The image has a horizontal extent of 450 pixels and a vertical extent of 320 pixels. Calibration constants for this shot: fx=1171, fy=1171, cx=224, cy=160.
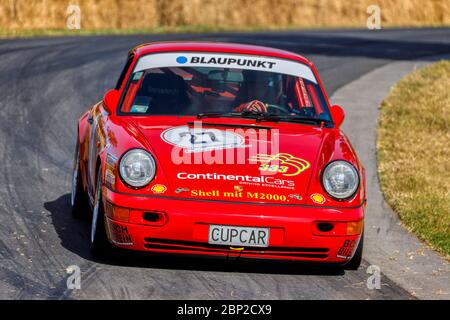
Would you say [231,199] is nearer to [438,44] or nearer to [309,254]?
[309,254]

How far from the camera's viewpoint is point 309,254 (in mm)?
7340

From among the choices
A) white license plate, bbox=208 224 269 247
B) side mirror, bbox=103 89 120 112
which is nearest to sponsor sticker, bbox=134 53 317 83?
side mirror, bbox=103 89 120 112

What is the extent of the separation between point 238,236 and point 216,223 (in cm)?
16

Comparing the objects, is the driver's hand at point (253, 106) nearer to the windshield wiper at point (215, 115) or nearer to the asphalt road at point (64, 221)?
the windshield wiper at point (215, 115)

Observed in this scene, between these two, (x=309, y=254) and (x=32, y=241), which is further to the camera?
(x=32, y=241)

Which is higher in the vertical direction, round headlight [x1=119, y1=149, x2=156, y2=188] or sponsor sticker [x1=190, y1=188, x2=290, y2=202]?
round headlight [x1=119, y1=149, x2=156, y2=188]

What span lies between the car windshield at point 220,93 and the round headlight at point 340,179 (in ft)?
2.83

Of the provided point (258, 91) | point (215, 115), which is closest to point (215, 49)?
point (258, 91)

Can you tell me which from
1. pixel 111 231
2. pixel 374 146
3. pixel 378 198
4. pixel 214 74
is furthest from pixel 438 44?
pixel 111 231

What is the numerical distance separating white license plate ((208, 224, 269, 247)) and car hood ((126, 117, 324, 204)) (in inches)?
7.8

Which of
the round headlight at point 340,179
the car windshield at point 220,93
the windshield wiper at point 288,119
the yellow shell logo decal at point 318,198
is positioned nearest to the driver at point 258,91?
the car windshield at point 220,93

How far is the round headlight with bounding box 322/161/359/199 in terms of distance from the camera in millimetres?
7438

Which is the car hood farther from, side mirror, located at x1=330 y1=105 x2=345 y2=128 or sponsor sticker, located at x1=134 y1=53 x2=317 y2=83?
sponsor sticker, located at x1=134 y1=53 x2=317 y2=83
